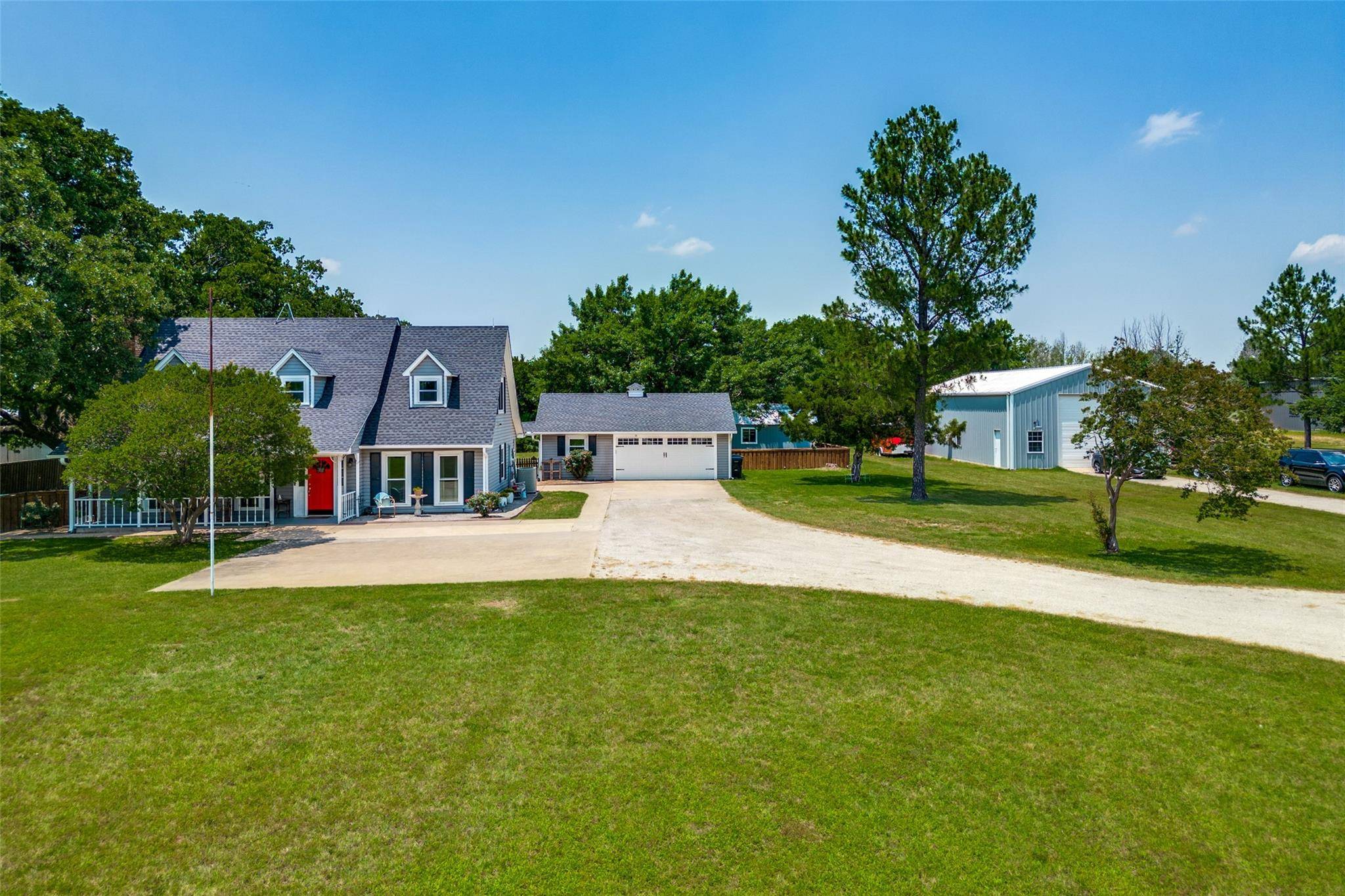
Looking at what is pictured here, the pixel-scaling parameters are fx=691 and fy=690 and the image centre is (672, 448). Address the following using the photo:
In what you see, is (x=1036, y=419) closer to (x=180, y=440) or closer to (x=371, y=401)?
(x=371, y=401)

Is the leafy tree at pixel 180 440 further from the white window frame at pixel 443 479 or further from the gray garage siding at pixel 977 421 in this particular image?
the gray garage siding at pixel 977 421

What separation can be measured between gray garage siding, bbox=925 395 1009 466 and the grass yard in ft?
107

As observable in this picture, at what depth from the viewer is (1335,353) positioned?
38.3m

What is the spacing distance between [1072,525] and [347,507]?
23.7m

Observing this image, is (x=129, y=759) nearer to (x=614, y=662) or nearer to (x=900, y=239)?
A: (x=614, y=662)

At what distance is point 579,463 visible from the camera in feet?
121

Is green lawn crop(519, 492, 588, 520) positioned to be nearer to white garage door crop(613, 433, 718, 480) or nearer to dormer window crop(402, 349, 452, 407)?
dormer window crop(402, 349, 452, 407)

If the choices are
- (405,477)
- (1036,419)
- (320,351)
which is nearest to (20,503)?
(320,351)

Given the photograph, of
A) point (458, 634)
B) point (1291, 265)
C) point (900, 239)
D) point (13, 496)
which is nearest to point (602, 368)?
point (900, 239)

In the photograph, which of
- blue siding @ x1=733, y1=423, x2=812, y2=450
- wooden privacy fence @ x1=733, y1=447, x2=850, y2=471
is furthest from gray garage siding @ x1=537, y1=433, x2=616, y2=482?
blue siding @ x1=733, y1=423, x2=812, y2=450

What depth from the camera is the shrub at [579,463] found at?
121 ft

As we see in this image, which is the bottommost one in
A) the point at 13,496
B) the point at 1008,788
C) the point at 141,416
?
the point at 1008,788

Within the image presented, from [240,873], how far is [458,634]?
5215 millimetres

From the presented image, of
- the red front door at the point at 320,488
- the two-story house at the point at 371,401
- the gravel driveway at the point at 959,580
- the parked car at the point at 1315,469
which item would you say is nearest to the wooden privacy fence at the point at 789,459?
the two-story house at the point at 371,401
